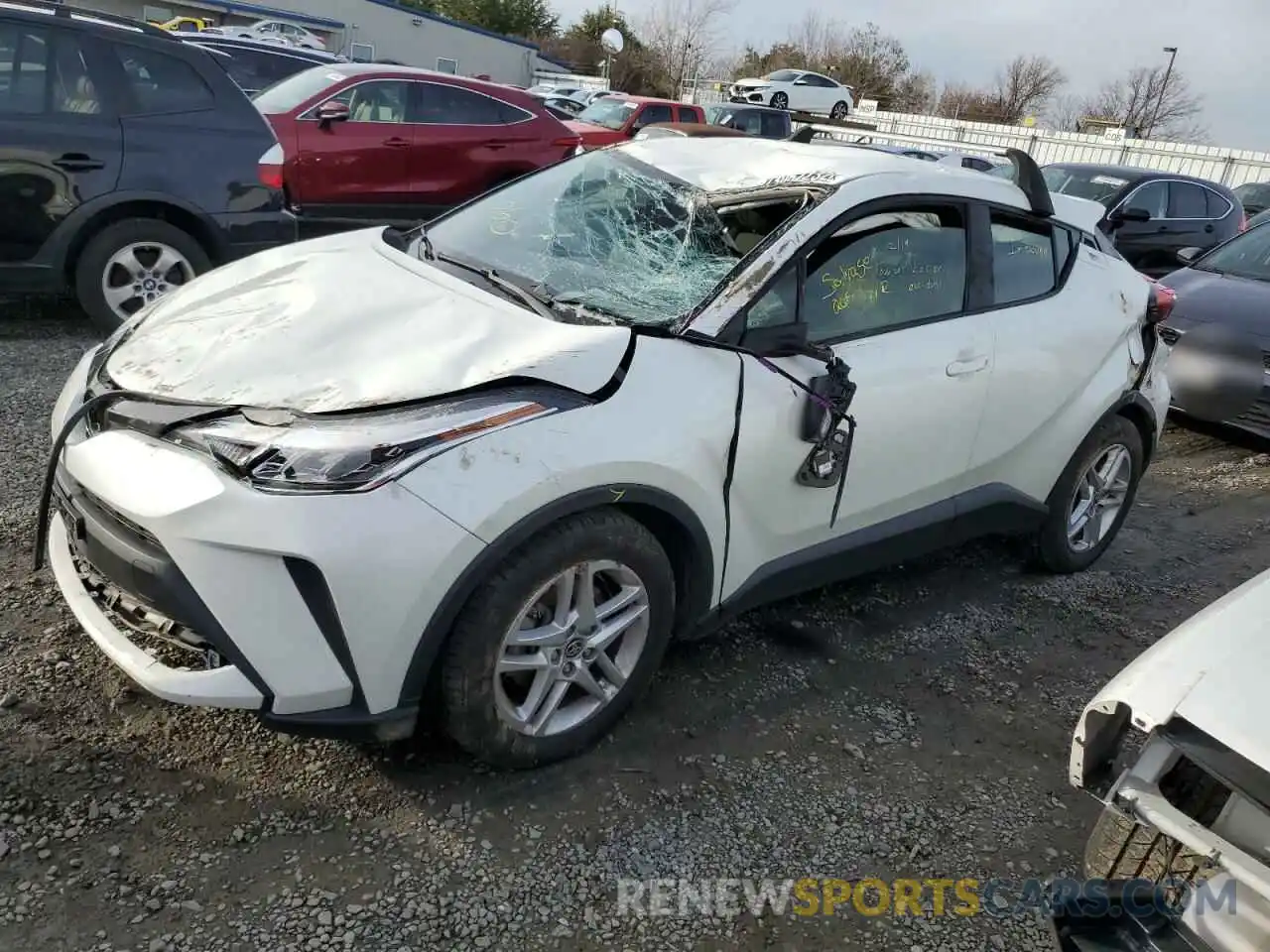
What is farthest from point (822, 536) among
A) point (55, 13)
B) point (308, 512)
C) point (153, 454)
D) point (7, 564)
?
point (55, 13)

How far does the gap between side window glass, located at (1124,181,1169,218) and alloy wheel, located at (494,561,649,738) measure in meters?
9.73

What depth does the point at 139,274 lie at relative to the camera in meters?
5.62

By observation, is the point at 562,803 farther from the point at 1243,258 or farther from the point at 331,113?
the point at 331,113

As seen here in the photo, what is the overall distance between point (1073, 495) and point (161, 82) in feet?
17.7

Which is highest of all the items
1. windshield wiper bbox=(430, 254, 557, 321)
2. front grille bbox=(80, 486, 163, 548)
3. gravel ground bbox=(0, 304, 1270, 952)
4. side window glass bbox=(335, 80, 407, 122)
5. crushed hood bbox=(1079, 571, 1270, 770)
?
side window glass bbox=(335, 80, 407, 122)

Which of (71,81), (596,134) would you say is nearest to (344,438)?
(71,81)

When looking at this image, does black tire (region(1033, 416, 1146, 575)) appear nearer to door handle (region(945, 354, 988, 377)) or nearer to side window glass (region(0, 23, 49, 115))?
door handle (region(945, 354, 988, 377))

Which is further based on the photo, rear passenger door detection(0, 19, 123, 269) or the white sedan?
the white sedan

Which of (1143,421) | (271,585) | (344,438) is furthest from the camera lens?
(1143,421)

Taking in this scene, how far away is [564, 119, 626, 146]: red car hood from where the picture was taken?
13781 millimetres

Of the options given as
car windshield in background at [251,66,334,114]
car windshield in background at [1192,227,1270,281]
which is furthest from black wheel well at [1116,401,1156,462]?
car windshield in background at [251,66,334,114]

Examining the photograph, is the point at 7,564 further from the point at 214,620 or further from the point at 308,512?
the point at 308,512

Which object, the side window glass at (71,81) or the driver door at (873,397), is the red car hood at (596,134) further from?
the driver door at (873,397)

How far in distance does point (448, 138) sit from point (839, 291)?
21.6ft
